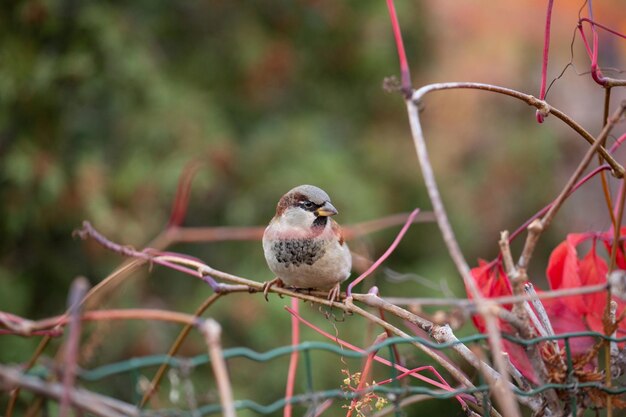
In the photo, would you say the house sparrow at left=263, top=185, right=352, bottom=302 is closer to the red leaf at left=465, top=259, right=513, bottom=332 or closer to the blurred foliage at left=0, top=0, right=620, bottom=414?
the red leaf at left=465, top=259, right=513, bottom=332

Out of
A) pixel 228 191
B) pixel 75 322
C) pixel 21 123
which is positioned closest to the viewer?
pixel 75 322

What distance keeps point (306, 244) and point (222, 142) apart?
6.24ft

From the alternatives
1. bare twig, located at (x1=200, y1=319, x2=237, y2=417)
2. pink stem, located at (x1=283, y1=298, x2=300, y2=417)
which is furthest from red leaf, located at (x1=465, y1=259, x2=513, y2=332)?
bare twig, located at (x1=200, y1=319, x2=237, y2=417)

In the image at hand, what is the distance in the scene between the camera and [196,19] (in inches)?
161

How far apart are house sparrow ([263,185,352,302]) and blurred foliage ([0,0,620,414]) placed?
56.9 inches

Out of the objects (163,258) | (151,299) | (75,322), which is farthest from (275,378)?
(75,322)

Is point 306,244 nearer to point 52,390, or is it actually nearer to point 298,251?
point 298,251

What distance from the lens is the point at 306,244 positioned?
1.87 meters

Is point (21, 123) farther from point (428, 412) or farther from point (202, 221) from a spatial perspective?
point (428, 412)

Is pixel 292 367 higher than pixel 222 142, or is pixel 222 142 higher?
pixel 222 142

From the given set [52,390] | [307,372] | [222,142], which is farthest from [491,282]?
[222,142]

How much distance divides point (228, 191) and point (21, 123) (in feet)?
3.42

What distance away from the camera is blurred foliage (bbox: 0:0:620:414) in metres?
3.46

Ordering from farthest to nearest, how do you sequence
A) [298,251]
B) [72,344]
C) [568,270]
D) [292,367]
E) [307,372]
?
[298,251] → [568,270] → [292,367] → [307,372] → [72,344]
